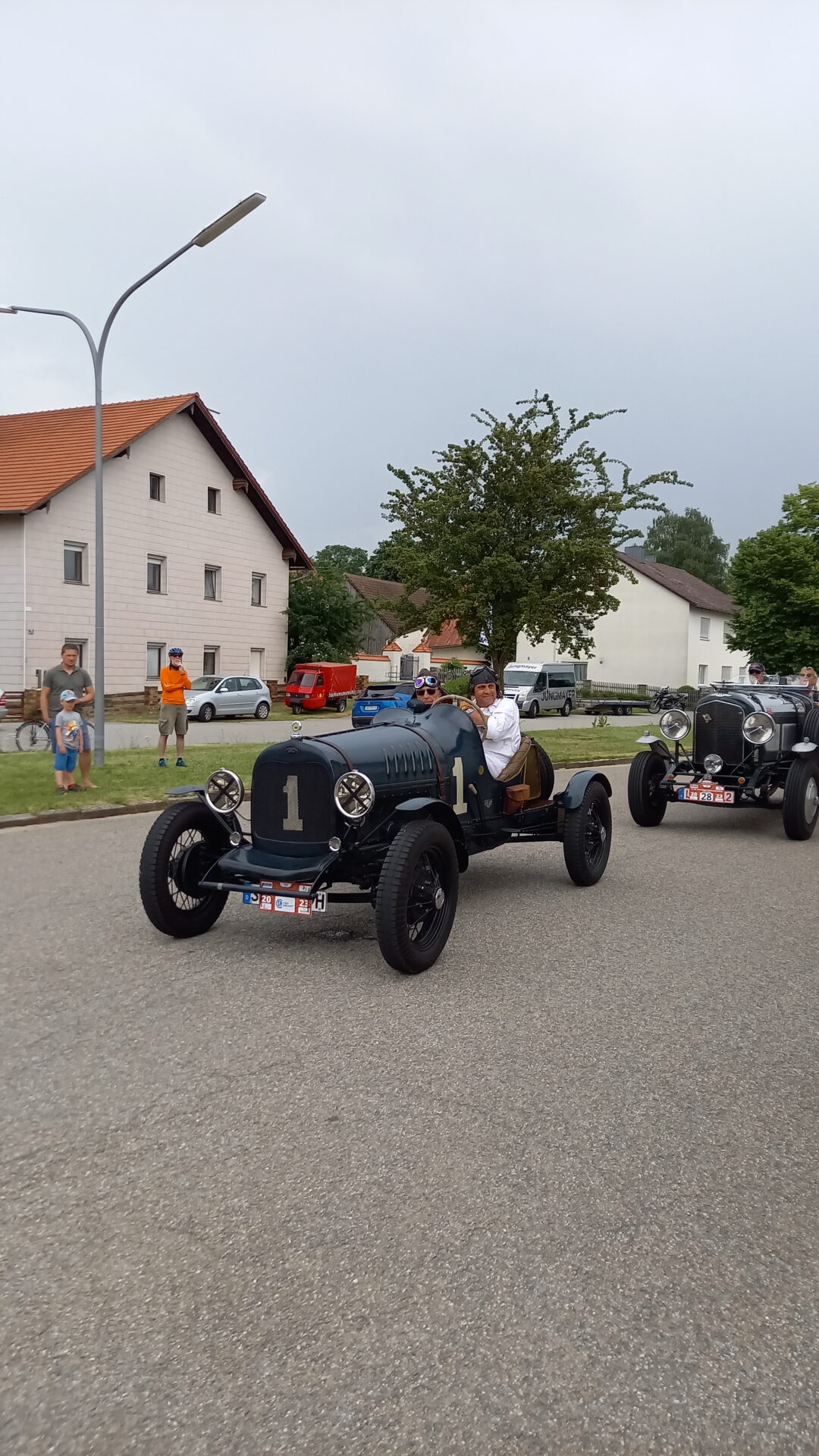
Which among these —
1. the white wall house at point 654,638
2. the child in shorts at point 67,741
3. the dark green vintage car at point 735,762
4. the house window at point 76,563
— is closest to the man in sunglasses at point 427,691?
the dark green vintage car at point 735,762

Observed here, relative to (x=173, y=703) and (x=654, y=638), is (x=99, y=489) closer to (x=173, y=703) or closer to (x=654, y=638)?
(x=173, y=703)

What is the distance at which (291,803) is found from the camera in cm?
616

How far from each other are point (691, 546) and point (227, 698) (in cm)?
5936

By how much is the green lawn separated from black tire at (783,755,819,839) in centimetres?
680

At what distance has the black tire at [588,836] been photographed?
793cm

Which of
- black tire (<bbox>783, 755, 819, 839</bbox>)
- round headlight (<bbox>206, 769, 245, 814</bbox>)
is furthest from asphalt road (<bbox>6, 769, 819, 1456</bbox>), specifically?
black tire (<bbox>783, 755, 819, 839</bbox>)

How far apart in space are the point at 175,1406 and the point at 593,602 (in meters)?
26.3

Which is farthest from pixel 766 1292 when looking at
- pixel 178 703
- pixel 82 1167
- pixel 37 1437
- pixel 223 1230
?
pixel 178 703

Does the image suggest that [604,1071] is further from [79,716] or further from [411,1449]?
[79,716]

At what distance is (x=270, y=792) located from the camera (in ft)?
20.5

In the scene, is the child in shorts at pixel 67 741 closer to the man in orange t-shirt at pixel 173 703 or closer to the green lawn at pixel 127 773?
the green lawn at pixel 127 773

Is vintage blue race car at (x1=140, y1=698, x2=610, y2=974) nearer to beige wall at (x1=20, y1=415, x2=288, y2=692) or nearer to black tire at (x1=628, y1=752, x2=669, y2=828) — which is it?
black tire at (x1=628, y1=752, x2=669, y2=828)

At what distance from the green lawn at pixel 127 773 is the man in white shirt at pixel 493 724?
586 centimetres

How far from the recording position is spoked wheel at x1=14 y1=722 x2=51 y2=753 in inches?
774
